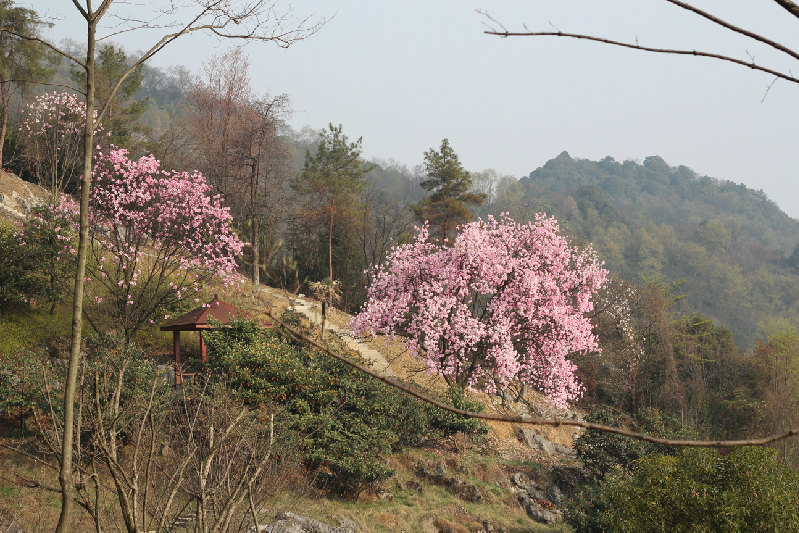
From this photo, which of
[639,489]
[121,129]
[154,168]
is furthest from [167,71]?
[639,489]

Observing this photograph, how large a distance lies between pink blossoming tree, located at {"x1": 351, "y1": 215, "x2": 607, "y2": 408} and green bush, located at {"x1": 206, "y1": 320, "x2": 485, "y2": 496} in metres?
1.16

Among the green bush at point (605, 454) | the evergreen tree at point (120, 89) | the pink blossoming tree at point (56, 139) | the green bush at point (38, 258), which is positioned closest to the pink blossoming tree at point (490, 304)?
the green bush at point (605, 454)

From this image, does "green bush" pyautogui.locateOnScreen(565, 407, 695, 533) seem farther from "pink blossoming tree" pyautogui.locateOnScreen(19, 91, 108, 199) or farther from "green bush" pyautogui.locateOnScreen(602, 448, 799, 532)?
"pink blossoming tree" pyautogui.locateOnScreen(19, 91, 108, 199)

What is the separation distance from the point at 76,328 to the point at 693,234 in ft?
244

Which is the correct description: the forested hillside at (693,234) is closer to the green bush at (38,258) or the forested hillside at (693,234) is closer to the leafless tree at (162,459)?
the green bush at (38,258)

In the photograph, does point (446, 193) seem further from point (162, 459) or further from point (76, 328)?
point (76, 328)

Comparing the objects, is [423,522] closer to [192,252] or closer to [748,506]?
[748,506]

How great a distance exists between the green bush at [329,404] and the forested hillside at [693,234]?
80.1ft

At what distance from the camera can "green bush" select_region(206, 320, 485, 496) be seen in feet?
35.3

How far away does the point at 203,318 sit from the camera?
12.1m

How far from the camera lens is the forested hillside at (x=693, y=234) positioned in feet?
182

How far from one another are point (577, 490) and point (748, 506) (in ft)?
18.5

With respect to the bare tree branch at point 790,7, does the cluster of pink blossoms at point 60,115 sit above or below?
above

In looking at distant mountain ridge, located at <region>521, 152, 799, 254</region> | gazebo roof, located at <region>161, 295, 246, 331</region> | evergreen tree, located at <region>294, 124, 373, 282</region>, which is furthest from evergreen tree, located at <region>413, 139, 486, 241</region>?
distant mountain ridge, located at <region>521, 152, 799, 254</region>
